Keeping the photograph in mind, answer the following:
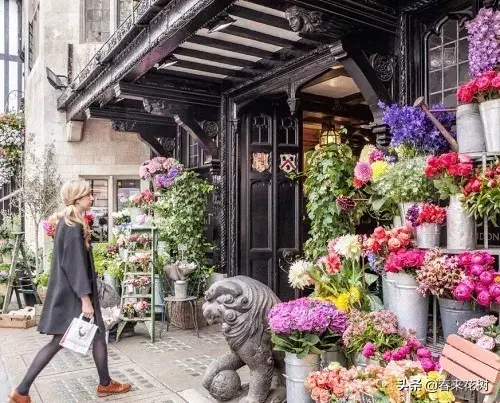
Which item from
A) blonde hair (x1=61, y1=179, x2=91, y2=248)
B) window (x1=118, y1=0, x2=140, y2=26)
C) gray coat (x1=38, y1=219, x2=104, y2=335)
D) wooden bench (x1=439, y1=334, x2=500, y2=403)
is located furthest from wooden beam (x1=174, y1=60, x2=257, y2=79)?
window (x1=118, y1=0, x2=140, y2=26)

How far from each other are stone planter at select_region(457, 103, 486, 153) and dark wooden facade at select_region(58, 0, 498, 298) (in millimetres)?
1022

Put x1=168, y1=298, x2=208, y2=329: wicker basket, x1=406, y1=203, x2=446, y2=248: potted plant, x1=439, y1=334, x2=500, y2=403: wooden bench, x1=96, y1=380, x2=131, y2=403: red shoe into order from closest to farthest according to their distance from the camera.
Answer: x1=439, y1=334, x2=500, y2=403: wooden bench < x1=406, y1=203, x2=446, y2=248: potted plant < x1=96, y1=380, x2=131, y2=403: red shoe < x1=168, y1=298, x2=208, y2=329: wicker basket

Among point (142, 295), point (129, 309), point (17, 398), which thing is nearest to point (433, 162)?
point (17, 398)

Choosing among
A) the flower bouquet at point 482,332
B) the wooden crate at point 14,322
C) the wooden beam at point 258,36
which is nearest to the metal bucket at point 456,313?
the flower bouquet at point 482,332

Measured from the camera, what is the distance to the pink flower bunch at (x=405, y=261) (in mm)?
3439

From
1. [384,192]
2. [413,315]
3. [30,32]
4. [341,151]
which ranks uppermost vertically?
[30,32]

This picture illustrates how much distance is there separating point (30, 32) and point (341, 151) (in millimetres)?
11392

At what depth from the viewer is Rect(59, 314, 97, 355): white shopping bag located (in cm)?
411

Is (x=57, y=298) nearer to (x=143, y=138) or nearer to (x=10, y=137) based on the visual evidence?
(x=143, y=138)

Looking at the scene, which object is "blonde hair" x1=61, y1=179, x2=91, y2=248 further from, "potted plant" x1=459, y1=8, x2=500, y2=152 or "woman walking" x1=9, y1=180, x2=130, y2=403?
"potted plant" x1=459, y1=8, x2=500, y2=152

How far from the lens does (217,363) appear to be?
169 inches

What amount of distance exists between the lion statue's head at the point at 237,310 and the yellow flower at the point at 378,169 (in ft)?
4.20

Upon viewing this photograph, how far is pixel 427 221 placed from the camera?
11.6ft

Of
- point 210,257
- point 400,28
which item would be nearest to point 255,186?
point 210,257
